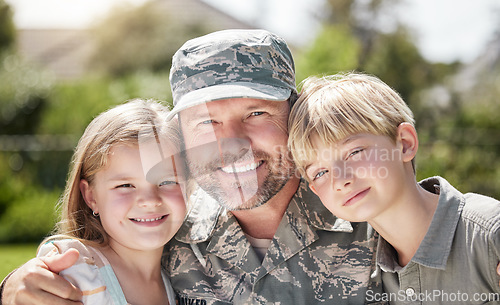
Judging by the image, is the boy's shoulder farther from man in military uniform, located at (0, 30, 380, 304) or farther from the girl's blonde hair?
man in military uniform, located at (0, 30, 380, 304)

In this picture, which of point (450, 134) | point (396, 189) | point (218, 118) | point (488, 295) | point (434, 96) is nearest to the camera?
point (488, 295)

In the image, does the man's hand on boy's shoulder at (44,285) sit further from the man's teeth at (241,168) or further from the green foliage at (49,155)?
the green foliage at (49,155)

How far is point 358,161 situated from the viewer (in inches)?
67.0

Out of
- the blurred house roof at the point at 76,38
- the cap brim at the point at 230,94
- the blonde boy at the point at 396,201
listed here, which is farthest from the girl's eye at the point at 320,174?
the blurred house roof at the point at 76,38

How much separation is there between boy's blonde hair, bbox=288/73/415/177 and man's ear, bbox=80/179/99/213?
2.49 feet

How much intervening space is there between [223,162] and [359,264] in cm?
63

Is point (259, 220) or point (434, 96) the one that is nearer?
point (259, 220)

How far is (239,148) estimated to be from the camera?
2.02m

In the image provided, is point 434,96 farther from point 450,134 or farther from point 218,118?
point 218,118

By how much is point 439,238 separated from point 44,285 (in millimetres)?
1212

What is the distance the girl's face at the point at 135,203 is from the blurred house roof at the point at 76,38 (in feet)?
62.9

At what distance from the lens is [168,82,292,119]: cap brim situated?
1924mm

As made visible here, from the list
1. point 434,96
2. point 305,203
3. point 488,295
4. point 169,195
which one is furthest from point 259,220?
point 434,96

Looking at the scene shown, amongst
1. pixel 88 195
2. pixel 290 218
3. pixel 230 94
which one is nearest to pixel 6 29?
pixel 88 195
